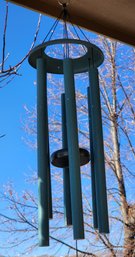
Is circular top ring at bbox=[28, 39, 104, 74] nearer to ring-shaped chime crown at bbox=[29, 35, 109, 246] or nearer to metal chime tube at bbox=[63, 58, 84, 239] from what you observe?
ring-shaped chime crown at bbox=[29, 35, 109, 246]

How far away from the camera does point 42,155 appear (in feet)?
5.41

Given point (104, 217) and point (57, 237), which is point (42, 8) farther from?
point (57, 237)

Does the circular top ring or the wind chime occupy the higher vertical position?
the circular top ring

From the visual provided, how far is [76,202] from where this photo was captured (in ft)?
4.95

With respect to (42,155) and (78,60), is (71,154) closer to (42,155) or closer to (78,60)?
(42,155)

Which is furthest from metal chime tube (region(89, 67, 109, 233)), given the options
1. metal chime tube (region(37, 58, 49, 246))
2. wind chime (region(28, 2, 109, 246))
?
metal chime tube (region(37, 58, 49, 246))

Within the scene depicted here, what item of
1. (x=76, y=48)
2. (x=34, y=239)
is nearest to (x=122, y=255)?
(x=34, y=239)

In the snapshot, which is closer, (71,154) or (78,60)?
(71,154)

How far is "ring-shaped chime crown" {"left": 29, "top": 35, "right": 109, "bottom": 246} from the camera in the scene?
154 cm

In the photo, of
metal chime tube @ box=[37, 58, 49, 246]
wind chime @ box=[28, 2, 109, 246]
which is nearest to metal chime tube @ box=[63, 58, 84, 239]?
wind chime @ box=[28, 2, 109, 246]

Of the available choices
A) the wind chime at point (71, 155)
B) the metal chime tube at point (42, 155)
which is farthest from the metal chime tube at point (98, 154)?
the metal chime tube at point (42, 155)

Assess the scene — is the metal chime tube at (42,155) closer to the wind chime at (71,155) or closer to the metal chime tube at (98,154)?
the wind chime at (71,155)

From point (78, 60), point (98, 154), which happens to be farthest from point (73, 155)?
point (78, 60)

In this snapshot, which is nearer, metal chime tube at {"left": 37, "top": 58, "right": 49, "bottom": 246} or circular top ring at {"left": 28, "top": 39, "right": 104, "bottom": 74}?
metal chime tube at {"left": 37, "top": 58, "right": 49, "bottom": 246}
